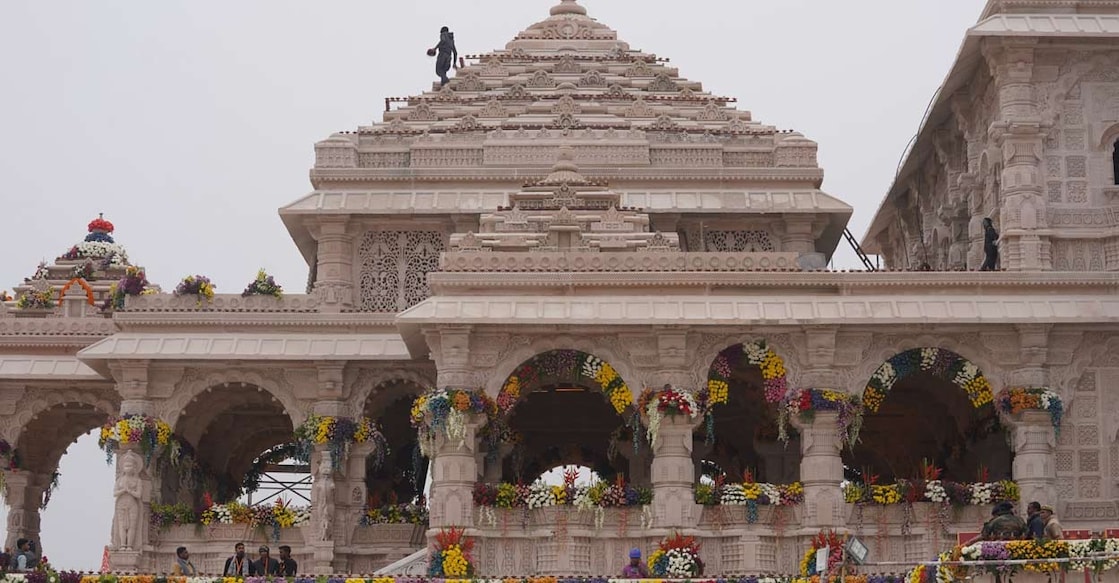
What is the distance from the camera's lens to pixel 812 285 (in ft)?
108

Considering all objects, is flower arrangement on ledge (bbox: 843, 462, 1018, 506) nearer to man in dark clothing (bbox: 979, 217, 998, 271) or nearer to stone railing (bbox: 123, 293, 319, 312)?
man in dark clothing (bbox: 979, 217, 998, 271)

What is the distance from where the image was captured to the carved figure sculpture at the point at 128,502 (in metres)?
34.6

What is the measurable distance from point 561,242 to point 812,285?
4.61 meters

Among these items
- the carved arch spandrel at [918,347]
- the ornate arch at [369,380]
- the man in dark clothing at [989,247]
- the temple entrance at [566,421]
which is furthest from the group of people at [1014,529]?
the ornate arch at [369,380]

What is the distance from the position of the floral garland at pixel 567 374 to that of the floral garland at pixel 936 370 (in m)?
4.16

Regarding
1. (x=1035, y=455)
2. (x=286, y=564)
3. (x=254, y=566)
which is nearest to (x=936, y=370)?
(x=1035, y=455)

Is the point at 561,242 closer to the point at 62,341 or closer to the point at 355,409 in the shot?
the point at 355,409

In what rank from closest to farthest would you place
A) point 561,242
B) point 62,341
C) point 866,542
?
point 866,542 → point 561,242 → point 62,341

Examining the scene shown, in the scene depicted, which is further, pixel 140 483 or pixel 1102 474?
pixel 140 483

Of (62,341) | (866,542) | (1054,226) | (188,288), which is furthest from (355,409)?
(1054,226)

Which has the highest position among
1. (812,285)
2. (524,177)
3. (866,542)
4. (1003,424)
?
(524,177)

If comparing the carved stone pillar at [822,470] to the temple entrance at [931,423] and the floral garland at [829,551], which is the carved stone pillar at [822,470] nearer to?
the floral garland at [829,551]

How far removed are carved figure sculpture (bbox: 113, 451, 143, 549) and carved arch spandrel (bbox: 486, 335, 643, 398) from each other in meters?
7.12

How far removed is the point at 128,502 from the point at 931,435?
16.1 meters
